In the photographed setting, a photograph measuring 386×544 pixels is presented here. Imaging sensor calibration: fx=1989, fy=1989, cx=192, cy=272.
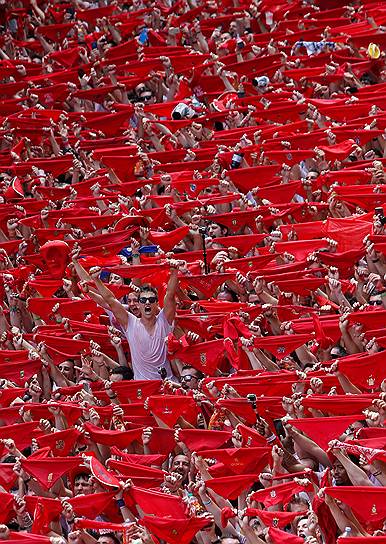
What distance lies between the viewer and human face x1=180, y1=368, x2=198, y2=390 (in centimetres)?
1588

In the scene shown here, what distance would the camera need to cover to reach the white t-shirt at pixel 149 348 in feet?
53.5

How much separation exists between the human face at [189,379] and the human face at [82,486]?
1594 millimetres

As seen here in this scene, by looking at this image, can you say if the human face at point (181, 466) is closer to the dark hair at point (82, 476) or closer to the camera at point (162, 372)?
the dark hair at point (82, 476)

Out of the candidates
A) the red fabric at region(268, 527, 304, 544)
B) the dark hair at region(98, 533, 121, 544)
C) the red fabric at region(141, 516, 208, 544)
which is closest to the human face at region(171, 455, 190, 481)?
the dark hair at region(98, 533, 121, 544)

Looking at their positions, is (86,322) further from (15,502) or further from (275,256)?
(15,502)

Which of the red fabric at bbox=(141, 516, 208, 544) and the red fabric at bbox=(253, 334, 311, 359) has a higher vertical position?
the red fabric at bbox=(141, 516, 208, 544)

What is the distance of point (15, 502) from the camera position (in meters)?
14.0

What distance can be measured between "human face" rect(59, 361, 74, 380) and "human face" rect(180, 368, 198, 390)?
1113 millimetres

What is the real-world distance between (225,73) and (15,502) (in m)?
9.98

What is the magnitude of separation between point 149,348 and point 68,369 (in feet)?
2.65

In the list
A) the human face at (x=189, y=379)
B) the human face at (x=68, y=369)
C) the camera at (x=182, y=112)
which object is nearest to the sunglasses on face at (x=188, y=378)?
the human face at (x=189, y=379)

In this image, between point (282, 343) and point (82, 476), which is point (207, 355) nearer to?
point (282, 343)

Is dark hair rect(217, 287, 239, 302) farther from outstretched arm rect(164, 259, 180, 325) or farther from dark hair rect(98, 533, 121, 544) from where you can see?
dark hair rect(98, 533, 121, 544)

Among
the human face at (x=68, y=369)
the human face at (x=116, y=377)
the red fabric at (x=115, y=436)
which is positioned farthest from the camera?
the human face at (x=68, y=369)
